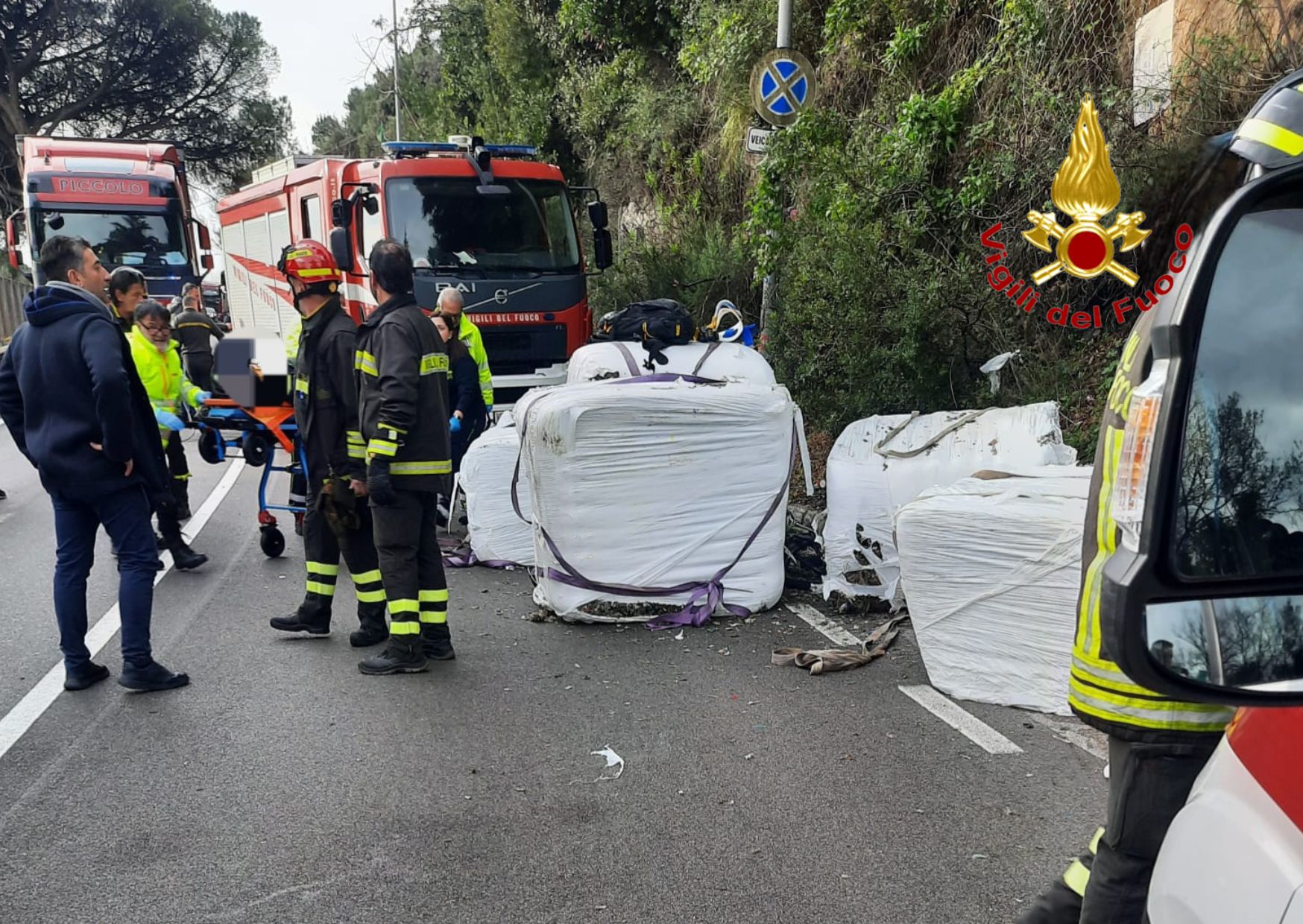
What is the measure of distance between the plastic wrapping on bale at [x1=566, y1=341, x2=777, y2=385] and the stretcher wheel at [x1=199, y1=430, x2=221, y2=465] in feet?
8.10

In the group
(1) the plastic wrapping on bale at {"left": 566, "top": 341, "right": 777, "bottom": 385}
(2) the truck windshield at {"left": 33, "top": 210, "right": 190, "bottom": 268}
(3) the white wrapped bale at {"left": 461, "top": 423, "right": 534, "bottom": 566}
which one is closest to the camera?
(1) the plastic wrapping on bale at {"left": 566, "top": 341, "right": 777, "bottom": 385}

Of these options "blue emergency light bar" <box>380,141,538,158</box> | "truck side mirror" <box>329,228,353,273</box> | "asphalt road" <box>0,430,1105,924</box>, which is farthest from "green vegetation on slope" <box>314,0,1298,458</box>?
"truck side mirror" <box>329,228,353,273</box>

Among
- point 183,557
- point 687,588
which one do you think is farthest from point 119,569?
point 687,588

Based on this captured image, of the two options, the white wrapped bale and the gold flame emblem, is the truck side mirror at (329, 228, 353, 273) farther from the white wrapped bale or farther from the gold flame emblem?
Result: the gold flame emblem

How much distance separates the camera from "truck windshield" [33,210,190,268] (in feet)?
54.1

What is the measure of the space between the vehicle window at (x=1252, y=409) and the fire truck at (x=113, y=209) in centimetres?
1786

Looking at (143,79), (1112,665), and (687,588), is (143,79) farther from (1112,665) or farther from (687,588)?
(1112,665)

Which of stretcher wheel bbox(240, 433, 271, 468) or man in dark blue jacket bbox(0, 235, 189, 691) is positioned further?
stretcher wheel bbox(240, 433, 271, 468)

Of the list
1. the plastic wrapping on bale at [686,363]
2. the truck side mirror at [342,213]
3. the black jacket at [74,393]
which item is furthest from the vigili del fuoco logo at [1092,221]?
the truck side mirror at [342,213]

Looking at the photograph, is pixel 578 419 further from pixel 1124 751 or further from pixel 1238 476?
pixel 1238 476

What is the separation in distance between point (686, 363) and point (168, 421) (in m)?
3.56

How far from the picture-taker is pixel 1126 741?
184 centimetres

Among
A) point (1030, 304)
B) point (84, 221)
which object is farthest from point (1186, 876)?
point (84, 221)

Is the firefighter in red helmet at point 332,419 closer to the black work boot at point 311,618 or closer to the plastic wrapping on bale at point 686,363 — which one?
the black work boot at point 311,618
